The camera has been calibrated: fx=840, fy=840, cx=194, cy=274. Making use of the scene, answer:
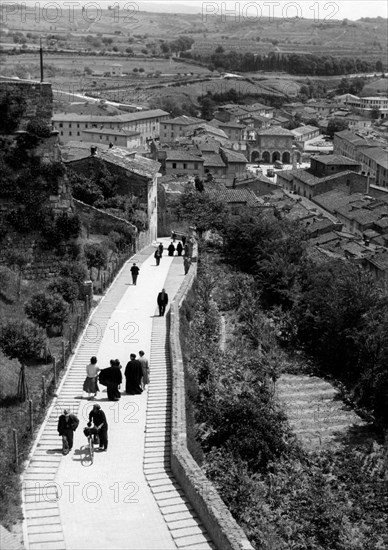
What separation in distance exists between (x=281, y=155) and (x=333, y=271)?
71913mm

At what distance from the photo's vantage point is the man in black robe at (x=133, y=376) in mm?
14969

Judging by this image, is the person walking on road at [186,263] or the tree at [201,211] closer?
the person walking on road at [186,263]

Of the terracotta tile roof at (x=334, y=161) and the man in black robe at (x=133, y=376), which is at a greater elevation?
the man in black robe at (x=133, y=376)

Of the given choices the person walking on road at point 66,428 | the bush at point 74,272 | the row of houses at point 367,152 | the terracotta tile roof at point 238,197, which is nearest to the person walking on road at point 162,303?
the bush at point 74,272

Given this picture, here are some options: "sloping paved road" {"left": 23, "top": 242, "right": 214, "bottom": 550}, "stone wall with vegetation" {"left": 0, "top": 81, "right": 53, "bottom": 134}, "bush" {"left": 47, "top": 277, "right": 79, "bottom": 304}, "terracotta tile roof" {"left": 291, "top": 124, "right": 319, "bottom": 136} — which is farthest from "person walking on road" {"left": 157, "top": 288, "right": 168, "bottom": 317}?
"terracotta tile roof" {"left": 291, "top": 124, "right": 319, "bottom": 136}

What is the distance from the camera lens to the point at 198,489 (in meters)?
11.6

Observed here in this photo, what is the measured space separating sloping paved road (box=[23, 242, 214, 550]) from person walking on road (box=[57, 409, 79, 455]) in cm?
16

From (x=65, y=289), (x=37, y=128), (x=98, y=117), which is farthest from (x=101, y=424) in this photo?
(x=98, y=117)

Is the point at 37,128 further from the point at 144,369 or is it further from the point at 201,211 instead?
the point at 201,211

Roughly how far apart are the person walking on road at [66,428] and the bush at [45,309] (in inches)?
158

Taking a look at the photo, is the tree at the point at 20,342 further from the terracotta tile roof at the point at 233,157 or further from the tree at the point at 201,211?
the terracotta tile roof at the point at 233,157

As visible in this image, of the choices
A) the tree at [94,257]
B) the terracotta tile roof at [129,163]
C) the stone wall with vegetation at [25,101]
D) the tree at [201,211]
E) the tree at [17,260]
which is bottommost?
the tree at [201,211]

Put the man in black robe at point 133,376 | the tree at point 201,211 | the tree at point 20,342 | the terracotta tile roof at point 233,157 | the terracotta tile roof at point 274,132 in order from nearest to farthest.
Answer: the tree at point 20,342 → the man in black robe at point 133,376 → the tree at point 201,211 → the terracotta tile roof at point 233,157 → the terracotta tile roof at point 274,132

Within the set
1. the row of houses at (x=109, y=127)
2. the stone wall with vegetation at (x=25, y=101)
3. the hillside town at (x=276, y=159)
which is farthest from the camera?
the row of houses at (x=109, y=127)
